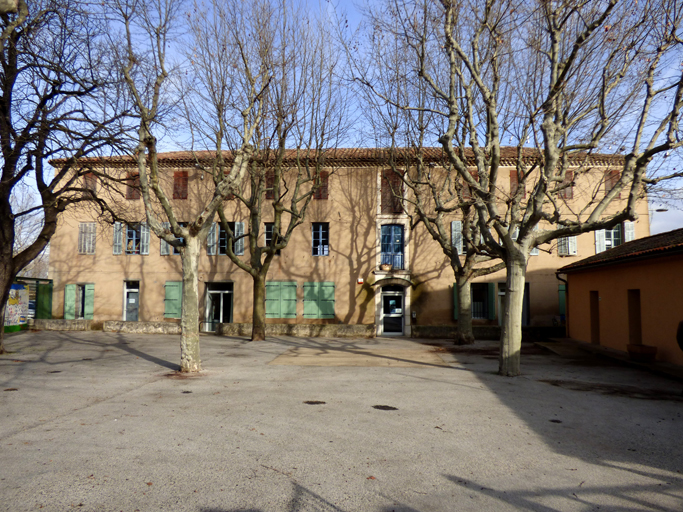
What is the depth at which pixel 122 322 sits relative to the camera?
2227cm

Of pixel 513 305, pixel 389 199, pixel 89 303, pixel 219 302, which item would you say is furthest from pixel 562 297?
pixel 89 303

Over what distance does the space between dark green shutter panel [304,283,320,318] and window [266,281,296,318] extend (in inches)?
20.8

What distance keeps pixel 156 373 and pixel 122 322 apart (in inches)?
514

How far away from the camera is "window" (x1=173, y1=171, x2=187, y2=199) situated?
78.0 ft

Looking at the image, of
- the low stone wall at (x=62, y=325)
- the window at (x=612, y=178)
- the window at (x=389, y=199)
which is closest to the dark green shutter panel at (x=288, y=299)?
the window at (x=389, y=199)

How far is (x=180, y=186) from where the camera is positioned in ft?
78.1

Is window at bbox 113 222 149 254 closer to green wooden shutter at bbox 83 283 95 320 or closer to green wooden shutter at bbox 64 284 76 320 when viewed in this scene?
green wooden shutter at bbox 83 283 95 320

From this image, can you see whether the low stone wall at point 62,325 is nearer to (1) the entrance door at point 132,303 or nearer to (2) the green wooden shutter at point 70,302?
(2) the green wooden shutter at point 70,302

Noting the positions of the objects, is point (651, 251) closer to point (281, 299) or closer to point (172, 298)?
point (281, 299)

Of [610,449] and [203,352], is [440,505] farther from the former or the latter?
[203,352]

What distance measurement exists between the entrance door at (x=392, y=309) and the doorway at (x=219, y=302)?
701 cm

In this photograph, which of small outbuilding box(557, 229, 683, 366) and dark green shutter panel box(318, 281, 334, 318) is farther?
dark green shutter panel box(318, 281, 334, 318)

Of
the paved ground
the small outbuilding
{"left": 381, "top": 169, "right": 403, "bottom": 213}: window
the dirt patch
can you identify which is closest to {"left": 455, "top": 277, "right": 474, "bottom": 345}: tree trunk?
the small outbuilding

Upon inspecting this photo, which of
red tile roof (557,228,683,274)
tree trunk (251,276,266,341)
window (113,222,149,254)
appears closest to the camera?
red tile roof (557,228,683,274)
